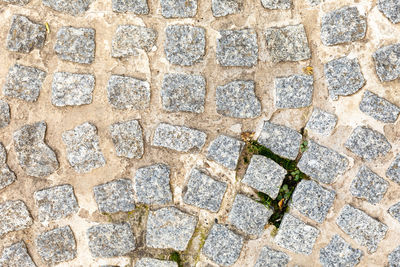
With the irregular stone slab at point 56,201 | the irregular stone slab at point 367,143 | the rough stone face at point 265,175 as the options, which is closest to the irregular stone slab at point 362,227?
the irregular stone slab at point 367,143

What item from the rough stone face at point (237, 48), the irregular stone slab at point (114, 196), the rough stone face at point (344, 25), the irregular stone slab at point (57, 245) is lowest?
the irregular stone slab at point (57, 245)

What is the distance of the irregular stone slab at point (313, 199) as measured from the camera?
8.40 feet

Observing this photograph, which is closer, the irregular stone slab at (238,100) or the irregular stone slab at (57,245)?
the irregular stone slab at (238,100)

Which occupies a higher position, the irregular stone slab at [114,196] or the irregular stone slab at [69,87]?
the irregular stone slab at [69,87]

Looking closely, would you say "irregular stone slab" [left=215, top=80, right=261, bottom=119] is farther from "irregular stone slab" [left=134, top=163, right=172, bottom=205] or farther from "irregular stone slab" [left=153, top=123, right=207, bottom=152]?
"irregular stone slab" [left=134, top=163, right=172, bottom=205]

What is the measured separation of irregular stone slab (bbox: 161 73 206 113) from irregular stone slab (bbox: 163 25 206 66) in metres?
0.12

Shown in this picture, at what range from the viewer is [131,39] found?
2.56 metres

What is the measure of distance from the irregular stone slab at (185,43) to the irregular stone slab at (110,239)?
3.93 feet

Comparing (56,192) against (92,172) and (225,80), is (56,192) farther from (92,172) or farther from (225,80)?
(225,80)

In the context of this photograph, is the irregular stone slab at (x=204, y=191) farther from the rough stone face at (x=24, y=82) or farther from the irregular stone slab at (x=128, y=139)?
the rough stone face at (x=24, y=82)

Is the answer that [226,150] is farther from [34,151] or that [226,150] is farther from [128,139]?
[34,151]

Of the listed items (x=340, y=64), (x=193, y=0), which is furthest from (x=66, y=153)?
(x=340, y=64)

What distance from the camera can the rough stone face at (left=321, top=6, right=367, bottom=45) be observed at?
247cm

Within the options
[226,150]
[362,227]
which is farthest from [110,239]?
[362,227]
